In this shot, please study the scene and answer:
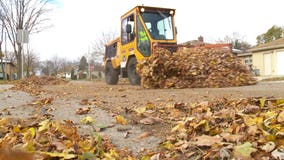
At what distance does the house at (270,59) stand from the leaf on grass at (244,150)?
83.8 ft

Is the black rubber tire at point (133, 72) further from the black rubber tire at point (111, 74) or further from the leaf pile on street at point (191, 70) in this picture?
the black rubber tire at point (111, 74)

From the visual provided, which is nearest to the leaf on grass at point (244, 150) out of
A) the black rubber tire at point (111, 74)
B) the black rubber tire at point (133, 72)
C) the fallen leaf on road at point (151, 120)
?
the fallen leaf on road at point (151, 120)

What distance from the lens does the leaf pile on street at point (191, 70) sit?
24.5ft

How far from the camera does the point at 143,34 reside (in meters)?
9.27

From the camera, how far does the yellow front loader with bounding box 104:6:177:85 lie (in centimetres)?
916

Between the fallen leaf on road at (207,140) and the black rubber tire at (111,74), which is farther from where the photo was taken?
the black rubber tire at (111,74)

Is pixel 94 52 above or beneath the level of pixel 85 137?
above

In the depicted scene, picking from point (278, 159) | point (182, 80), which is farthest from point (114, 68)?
point (278, 159)

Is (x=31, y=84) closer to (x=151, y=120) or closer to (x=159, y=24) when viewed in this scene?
(x=159, y=24)

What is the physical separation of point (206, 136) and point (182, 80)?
19.8 ft

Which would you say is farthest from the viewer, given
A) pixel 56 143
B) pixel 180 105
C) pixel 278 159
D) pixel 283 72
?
pixel 283 72

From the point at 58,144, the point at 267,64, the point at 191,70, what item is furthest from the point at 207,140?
the point at 267,64

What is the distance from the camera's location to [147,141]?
1904 millimetres

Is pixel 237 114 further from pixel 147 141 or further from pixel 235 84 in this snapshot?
pixel 235 84
